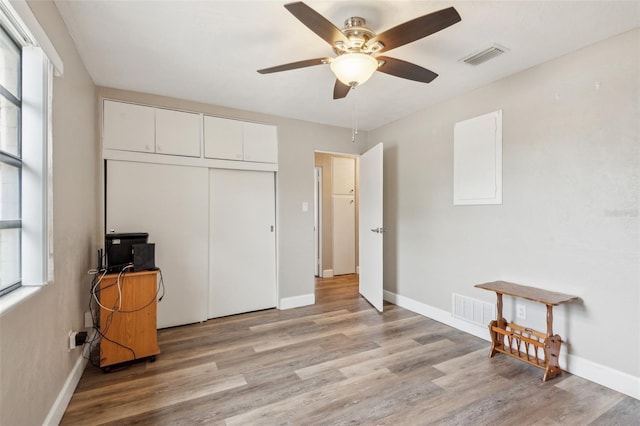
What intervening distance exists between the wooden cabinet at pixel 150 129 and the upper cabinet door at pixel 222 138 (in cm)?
10

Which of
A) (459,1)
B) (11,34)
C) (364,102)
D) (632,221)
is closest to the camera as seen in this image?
(11,34)

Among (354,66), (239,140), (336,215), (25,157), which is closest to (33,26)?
(25,157)

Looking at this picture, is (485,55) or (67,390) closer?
(67,390)

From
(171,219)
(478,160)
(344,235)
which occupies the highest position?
(478,160)

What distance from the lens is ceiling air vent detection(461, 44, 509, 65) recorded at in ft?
7.41

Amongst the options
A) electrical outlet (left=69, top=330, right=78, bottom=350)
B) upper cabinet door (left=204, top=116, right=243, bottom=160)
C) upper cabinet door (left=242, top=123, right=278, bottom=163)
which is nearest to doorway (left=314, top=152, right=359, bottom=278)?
upper cabinet door (left=242, top=123, right=278, bottom=163)

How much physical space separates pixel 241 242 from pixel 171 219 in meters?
0.81

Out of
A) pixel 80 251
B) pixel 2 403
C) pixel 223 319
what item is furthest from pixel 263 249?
pixel 2 403

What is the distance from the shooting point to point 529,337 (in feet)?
8.01

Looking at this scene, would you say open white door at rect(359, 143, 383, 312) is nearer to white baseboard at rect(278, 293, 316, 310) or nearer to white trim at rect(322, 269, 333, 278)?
white baseboard at rect(278, 293, 316, 310)

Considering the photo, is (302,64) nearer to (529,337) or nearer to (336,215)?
(529,337)

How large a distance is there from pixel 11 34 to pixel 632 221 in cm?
359

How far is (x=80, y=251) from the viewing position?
233 cm

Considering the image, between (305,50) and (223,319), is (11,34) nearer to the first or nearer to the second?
(305,50)
